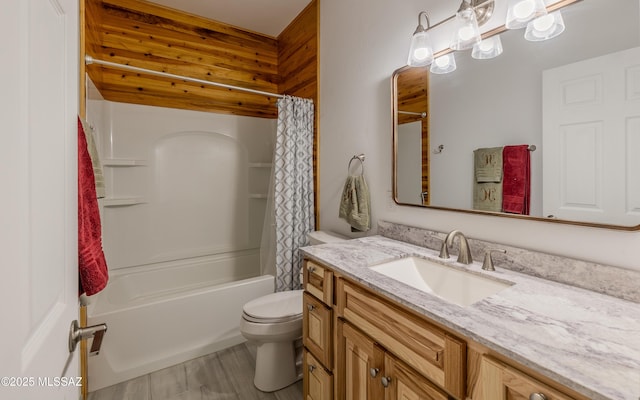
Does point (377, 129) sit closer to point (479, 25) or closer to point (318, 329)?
point (479, 25)

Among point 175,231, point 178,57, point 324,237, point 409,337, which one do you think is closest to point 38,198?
point 409,337

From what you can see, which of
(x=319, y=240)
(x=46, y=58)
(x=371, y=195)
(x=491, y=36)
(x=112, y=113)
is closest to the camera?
(x=46, y=58)

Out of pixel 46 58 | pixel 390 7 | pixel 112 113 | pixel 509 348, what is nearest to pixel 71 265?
pixel 46 58

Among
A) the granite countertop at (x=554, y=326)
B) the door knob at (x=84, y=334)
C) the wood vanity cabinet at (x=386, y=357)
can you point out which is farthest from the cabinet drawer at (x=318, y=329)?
the door knob at (x=84, y=334)

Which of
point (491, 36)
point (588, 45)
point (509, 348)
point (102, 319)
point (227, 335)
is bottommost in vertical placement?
point (227, 335)

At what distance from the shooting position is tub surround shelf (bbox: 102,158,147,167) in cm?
236

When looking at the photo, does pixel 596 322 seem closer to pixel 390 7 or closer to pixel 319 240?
pixel 319 240

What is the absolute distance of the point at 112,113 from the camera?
7.79ft

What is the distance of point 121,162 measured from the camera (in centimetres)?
241

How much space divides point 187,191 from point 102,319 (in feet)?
4.27

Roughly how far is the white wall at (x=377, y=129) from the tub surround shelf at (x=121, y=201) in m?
1.58

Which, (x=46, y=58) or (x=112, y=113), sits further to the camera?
(x=112, y=113)

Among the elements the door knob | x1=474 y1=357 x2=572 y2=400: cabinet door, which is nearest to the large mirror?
x1=474 y1=357 x2=572 y2=400: cabinet door

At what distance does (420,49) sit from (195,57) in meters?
2.25
